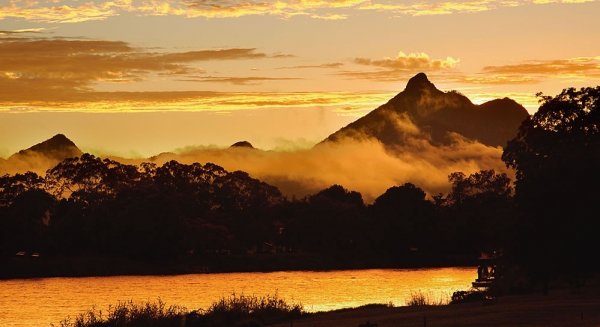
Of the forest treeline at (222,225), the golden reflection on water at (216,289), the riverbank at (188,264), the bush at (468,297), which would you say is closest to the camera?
the bush at (468,297)

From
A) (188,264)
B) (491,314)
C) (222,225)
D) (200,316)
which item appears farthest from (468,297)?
(222,225)

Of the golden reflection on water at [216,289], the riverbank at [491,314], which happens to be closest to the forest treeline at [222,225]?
the golden reflection on water at [216,289]

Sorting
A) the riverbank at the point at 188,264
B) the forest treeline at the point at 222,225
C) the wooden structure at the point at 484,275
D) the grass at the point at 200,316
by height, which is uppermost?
the forest treeline at the point at 222,225

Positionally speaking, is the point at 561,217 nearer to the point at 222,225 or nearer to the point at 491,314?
the point at 491,314

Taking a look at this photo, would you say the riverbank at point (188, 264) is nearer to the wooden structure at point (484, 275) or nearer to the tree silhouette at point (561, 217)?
the wooden structure at point (484, 275)

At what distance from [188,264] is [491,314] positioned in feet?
360

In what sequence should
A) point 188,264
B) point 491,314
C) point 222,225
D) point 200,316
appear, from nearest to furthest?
point 491,314, point 200,316, point 188,264, point 222,225

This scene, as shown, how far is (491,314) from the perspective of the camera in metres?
59.2

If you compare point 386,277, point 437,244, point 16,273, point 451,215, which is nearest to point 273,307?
point 386,277

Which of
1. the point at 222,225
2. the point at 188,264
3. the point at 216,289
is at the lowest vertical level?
the point at 216,289

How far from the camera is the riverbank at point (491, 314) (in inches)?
2152

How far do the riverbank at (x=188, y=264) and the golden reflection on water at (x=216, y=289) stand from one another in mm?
6319

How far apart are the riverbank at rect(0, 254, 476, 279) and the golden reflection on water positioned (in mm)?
6319

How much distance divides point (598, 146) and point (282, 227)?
112 meters
